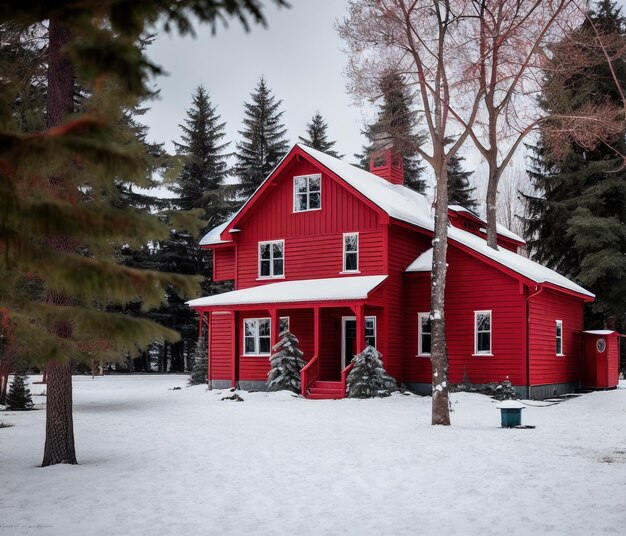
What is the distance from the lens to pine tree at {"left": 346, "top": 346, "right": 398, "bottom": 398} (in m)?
20.2

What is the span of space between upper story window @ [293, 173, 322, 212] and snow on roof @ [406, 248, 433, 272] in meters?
3.85

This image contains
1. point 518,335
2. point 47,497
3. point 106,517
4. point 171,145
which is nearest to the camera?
point 106,517

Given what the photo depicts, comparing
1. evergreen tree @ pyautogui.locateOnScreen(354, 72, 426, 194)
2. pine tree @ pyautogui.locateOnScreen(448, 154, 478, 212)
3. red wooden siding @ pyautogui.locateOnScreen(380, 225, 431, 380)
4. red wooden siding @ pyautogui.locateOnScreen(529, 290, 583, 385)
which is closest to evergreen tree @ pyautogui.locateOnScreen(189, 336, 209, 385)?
red wooden siding @ pyautogui.locateOnScreen(380, 225, 431, 380)

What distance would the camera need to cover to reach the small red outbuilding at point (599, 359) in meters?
26.1

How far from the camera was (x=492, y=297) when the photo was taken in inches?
860

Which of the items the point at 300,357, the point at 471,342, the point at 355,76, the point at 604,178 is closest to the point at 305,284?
the point at 300,357

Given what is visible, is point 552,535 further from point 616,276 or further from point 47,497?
point 616,276

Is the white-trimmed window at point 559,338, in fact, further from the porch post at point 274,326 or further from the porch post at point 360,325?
the porch post at point 274,326

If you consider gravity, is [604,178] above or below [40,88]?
above

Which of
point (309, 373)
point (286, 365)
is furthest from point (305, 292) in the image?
point (309, 373)

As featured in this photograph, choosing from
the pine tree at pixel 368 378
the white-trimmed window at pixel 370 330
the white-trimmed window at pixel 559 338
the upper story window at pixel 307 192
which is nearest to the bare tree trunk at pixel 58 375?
the pine tree at pixel 368 378

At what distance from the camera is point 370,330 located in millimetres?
23344

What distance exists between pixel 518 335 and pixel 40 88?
15595mm

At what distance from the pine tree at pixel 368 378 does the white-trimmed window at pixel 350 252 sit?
3695 mm
